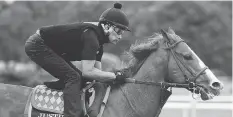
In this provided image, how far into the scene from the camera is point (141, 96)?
20.0 ft

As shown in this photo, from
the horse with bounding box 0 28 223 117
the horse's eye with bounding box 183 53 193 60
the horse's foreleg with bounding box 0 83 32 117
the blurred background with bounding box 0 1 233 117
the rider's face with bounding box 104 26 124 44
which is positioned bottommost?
the blurred background with bounding box 0 1 233 117

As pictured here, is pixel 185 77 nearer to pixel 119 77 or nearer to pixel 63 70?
pixel 119 77

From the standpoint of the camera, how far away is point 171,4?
31.1 metres

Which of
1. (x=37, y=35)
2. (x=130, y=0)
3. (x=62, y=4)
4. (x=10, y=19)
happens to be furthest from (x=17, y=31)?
(x=37, y=35)

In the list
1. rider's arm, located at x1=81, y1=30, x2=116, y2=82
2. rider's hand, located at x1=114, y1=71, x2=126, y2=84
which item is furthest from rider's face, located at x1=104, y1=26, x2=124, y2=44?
rider's hand, located at x1=114, y1=71, x2=126, y2=84

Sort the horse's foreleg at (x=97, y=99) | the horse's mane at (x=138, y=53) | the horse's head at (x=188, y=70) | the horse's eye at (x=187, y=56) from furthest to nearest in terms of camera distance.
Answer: the horse's mane at (x=138, y=53), the horse's eye at (x=187, y=56), the horse's head at (x=188, y=70), the horse's foreleg at (x=97, y=99)

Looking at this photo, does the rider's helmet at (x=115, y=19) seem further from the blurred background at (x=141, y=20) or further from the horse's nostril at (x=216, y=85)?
the blurred background at (x=141, y=20)

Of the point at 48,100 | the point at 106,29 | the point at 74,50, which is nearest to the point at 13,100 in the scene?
the point at 48,100

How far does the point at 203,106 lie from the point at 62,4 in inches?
1094

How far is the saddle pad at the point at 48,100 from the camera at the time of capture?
19.3 feet

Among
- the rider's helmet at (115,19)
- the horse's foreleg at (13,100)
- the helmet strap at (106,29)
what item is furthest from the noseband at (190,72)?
the horse's foreleg at (13,100)

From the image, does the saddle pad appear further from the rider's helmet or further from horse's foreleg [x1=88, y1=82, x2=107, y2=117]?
the rider's helmet

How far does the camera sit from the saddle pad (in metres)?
5.89

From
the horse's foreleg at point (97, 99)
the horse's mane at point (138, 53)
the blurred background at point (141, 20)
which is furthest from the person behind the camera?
the blurred background at point (141, 20)
